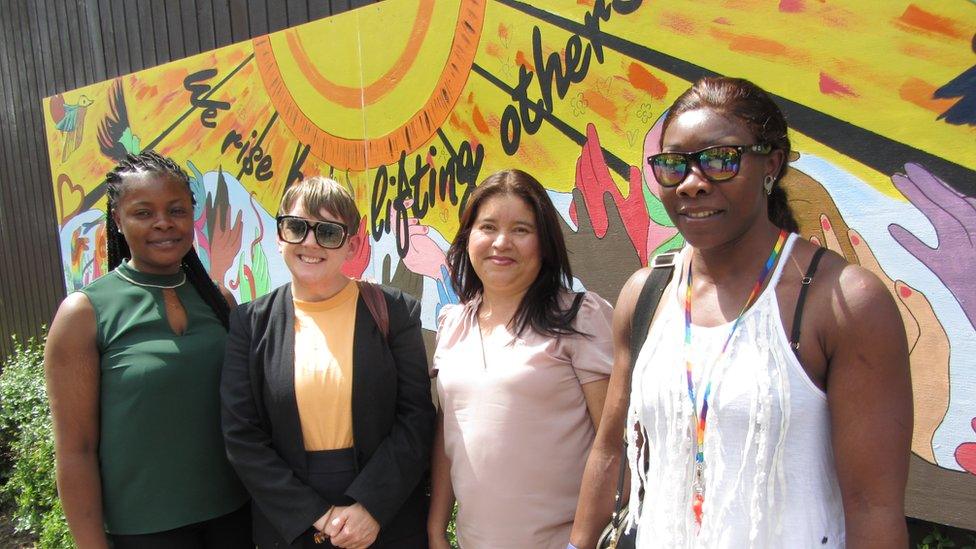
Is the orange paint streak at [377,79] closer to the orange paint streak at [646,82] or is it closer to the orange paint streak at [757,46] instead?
the orange paint streak at [646,82]

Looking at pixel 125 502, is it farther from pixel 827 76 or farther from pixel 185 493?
pixel 827 76

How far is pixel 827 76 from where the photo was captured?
2.58 meters

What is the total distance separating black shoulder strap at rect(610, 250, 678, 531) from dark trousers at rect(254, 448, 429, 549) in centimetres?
77

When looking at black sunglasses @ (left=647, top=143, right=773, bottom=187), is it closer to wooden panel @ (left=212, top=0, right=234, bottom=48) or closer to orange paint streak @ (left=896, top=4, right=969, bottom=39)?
orange paint streak @ (left=896, top=4, right=969, bottom=39)

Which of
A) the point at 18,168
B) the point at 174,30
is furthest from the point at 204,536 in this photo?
the point at 18,168

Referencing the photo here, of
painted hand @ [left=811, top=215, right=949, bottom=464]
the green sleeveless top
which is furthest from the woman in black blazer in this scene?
painted hand @ [left=811, top=215, right=949, bottom=464]

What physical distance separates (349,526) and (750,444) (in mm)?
1219

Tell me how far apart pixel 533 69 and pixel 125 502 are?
257 cm

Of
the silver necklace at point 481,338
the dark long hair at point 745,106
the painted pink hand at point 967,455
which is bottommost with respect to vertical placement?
the painted pink hand at point 967,455

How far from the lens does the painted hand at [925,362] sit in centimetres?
240

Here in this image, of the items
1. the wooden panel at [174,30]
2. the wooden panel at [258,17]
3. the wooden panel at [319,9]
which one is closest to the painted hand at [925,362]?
the wooden panel at [319,9]

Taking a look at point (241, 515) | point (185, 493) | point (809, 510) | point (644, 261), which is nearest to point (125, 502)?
point (185, 493)

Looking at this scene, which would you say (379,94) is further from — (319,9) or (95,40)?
(95,40)

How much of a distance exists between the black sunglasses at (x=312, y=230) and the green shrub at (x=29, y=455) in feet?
10.4
